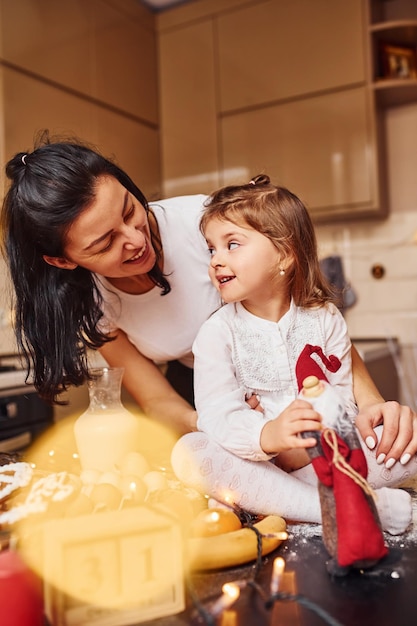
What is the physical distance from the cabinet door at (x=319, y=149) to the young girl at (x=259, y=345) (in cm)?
174

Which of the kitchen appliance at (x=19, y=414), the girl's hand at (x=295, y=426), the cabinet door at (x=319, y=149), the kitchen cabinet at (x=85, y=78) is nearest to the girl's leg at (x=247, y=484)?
the girl's hand at (x=295, y=426)

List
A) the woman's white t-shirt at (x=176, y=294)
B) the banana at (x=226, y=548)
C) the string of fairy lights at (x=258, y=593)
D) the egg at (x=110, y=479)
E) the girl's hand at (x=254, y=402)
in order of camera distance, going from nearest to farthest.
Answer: the string of fairy lights at (x=258, y=593)
the banana at (x=226, y=548)
the egg at (x=110, y=479)
the girl's hand at (x=254, y=402)
the woman's white t-shirt at (x=176, y=294)

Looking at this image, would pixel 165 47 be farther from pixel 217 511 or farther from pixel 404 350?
pixel 217 511

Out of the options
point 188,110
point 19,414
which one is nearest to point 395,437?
point 19,414

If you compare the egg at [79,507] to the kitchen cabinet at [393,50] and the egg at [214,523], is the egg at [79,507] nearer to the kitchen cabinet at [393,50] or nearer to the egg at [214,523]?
the egg at [214,523]

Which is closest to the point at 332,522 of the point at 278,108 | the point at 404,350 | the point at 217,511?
the point at 217,511

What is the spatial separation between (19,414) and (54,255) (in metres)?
1.02

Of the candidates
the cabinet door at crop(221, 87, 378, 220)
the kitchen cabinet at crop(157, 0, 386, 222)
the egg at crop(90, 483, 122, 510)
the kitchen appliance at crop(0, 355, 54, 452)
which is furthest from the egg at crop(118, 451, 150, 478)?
the kitchen cabinet at crop(157, 0, 386, 222)

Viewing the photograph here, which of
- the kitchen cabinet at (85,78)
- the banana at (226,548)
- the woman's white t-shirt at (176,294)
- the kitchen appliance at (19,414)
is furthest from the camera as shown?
the kitchen cabinet at (85,78)

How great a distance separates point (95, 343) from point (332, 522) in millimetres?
736

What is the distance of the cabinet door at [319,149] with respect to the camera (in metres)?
2.84

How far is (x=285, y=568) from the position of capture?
0.76m

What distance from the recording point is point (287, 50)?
2971mm

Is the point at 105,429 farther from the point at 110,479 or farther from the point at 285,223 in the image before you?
the point at 285,223
